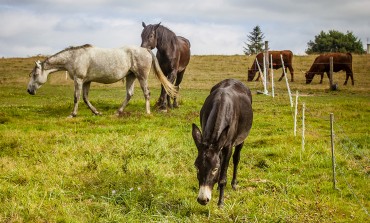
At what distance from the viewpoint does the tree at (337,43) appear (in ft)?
272

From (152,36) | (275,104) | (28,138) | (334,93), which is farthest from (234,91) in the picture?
(334,93)

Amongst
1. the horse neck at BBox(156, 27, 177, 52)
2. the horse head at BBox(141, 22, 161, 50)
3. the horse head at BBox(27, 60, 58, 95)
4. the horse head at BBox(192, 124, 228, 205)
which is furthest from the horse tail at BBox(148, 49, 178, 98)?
the horse head at BBox(192, 124, 228, 205)

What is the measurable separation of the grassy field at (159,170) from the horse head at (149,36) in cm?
239

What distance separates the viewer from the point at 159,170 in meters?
8.12

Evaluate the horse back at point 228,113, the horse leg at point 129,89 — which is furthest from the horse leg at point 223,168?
the horse leg at point 129,89

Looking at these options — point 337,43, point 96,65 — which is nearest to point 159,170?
point 96,65

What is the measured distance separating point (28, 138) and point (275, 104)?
33.9 ft

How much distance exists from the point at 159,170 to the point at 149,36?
8.24 metres

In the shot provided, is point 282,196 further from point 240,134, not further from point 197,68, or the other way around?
point 197,68

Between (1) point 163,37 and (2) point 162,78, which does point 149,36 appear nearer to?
(1) point 163,37

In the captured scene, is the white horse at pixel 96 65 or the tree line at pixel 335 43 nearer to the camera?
the white horse at pixel 96 65

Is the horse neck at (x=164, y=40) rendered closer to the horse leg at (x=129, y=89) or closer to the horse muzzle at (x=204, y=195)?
the horse leg at (x=129, y=89)

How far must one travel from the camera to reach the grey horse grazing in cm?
561

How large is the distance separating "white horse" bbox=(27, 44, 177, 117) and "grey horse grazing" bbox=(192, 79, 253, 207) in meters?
7.66
